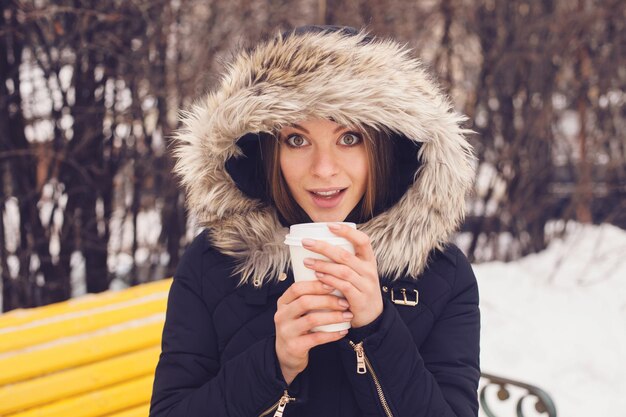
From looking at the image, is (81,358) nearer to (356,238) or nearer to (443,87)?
(356,238)

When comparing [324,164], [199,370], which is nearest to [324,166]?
[324,164]

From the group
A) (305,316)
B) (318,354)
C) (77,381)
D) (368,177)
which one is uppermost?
(368,177)

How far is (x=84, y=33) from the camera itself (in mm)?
3490

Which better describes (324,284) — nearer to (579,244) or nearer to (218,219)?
(218,219)

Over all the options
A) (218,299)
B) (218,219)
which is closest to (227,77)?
(218,219)

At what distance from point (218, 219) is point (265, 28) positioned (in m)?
2.82

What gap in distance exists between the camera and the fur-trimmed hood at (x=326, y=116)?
1547mm

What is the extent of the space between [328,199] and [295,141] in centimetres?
17

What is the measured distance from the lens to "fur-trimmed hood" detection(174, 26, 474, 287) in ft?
5.08

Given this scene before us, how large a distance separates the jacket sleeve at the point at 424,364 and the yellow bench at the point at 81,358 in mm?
970

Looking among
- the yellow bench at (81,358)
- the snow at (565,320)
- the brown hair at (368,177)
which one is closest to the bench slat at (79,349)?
the yellow bench at (81,358)

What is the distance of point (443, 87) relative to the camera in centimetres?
221

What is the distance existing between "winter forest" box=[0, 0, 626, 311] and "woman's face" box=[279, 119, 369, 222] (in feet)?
2.70

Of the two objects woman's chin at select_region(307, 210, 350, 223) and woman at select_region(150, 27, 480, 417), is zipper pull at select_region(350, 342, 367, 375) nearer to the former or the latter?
woman at select_region(150, 27, 480, 417)
